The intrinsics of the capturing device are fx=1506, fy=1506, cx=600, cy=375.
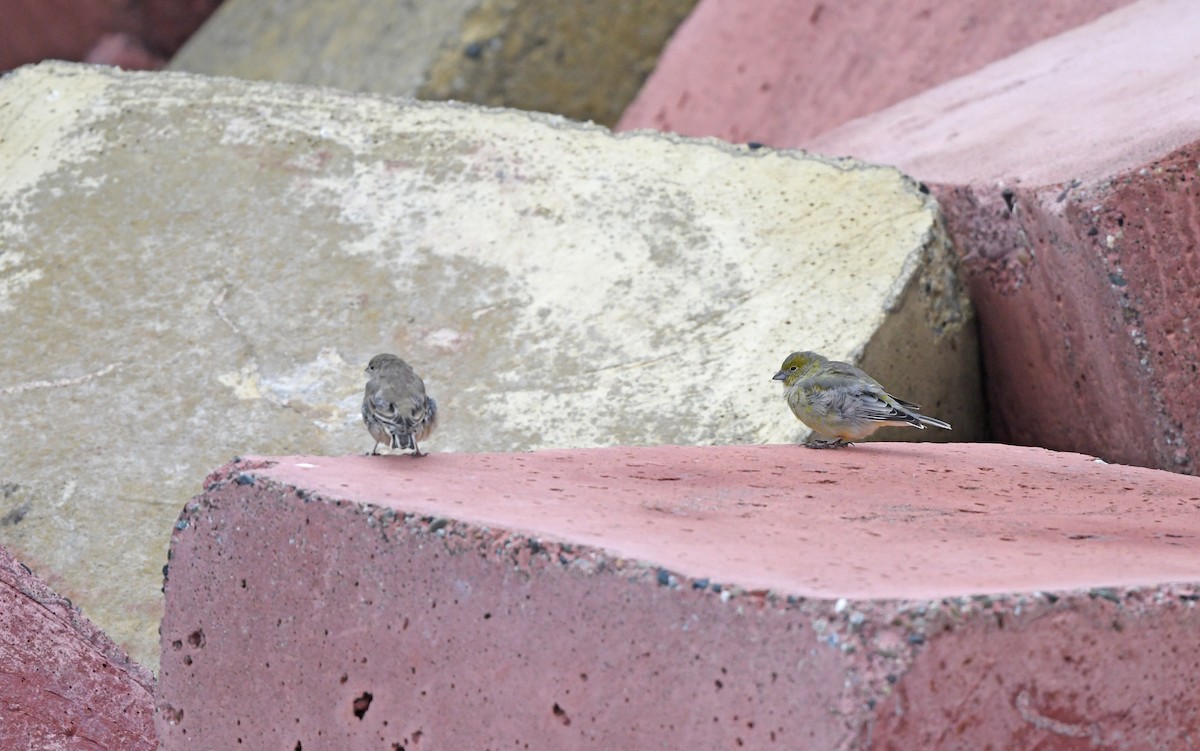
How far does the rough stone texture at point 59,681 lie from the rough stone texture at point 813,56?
4326 mm

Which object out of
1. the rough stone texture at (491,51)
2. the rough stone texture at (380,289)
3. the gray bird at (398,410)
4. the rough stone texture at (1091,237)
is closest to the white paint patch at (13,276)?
the rough stone texture at (380,289)

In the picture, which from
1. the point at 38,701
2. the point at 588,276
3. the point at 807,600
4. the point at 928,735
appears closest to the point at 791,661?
the point at 807,600

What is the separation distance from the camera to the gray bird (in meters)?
2.83

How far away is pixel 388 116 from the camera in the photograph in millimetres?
5211

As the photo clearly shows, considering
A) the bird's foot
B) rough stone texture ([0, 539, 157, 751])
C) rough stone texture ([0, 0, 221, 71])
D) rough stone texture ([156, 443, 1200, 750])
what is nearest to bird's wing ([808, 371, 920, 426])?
the bird's foot

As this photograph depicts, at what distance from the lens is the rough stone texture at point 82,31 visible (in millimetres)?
10711

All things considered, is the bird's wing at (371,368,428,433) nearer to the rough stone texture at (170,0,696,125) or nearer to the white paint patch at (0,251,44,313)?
the white paint patch at (0,251,44,313)

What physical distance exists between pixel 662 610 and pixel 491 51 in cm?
647

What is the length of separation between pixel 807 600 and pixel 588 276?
2768mm

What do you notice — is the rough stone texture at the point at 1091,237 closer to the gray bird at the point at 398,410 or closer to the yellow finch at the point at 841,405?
the yellow finch at the point at 841,405

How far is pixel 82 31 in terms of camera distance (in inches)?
425

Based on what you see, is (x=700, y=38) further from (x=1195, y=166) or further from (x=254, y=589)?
(x=254, y=589)

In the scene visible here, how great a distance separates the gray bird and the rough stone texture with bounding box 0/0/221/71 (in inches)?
335

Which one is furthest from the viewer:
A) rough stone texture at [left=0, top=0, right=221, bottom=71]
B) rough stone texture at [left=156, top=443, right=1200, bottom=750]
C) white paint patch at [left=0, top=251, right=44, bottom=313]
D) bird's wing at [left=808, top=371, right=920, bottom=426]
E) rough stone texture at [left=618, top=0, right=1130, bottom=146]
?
rough stone texture at [left=0, top=0, right=221, bottom=71]
